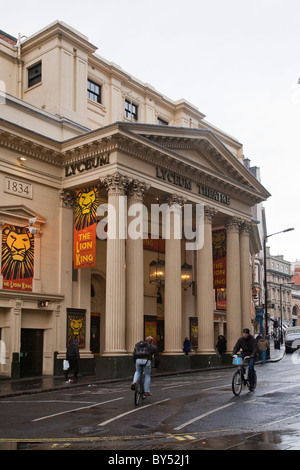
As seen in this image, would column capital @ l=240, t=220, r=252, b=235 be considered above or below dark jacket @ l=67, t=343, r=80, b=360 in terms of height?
above

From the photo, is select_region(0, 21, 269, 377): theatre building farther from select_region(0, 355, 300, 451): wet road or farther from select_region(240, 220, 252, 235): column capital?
select_region(0, 355, 300, 451): wet road

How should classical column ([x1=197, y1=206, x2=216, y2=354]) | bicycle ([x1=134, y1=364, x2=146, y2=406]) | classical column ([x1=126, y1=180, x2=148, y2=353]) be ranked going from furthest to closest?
1. classical column ([x1=197, y1=206, x2=216, y2=354])
2. classical column ([x1=126, y1=180, x2=148, y2=353])
3. bicycle ([x1=134, y1=364, x2=146, y2=406])

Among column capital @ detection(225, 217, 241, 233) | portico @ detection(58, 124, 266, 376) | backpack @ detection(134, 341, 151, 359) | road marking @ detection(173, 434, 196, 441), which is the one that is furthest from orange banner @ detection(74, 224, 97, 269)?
road marking @ detection(173, 434, 196, 441)

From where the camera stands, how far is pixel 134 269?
24984 millimetres

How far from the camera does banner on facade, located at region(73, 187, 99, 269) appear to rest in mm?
24359

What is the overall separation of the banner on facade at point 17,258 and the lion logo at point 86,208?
231 cm

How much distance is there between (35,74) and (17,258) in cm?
1166

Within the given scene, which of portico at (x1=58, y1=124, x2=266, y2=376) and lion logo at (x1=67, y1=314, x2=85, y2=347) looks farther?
lion logo at (x1=67, y1=314, x2=85, y2=347)

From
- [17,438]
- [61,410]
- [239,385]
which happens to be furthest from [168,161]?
[17,438]

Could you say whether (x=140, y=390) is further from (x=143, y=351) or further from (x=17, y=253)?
(x=17, y=253)

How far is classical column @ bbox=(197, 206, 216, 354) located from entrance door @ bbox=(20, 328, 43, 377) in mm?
8972
